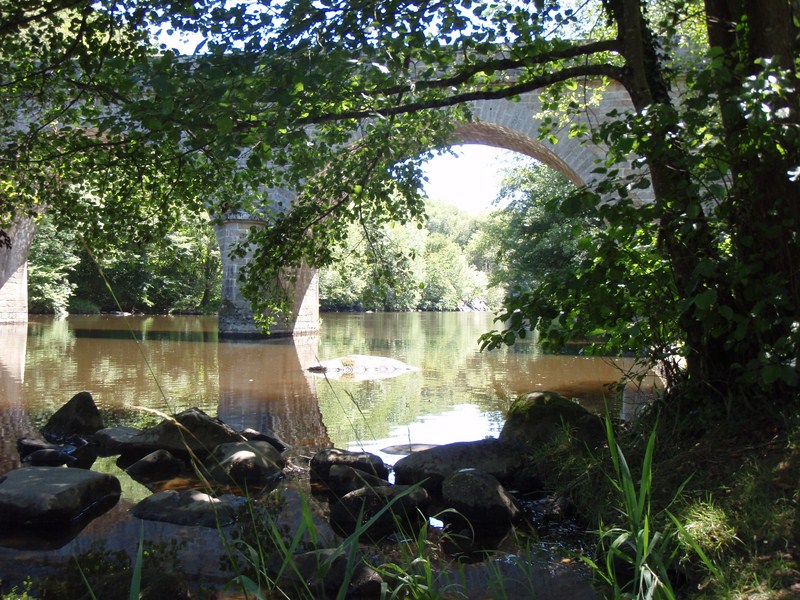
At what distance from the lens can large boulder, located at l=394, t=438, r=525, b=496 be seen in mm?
4965

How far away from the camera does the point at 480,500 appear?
4.29 meters

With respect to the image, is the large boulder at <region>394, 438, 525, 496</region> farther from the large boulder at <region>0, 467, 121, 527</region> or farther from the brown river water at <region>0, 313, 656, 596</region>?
the large boulder at <region>0, 467, 121, 527</region>

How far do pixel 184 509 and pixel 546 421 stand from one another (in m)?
2.62

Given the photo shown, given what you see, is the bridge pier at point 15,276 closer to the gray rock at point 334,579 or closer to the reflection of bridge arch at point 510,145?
the reflection of bridge arch at point 510,145

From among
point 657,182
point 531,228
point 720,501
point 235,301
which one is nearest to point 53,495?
point 720,501

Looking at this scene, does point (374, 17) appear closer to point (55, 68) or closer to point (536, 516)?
point (55, 68)

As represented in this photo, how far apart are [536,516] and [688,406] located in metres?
1.07

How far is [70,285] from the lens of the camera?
30031mm

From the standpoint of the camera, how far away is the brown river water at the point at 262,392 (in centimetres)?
424

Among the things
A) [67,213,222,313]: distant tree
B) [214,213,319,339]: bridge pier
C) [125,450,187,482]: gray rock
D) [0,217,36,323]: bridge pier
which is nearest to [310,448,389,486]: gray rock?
[125,450,187,482]: gray rock

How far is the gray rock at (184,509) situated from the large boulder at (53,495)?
28cm

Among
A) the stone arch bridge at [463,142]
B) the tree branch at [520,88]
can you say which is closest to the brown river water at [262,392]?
the stone arch bridge at [463,142]

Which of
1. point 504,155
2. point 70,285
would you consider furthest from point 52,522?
point 70,285

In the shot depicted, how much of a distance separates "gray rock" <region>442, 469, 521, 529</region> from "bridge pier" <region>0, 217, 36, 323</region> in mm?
19344
